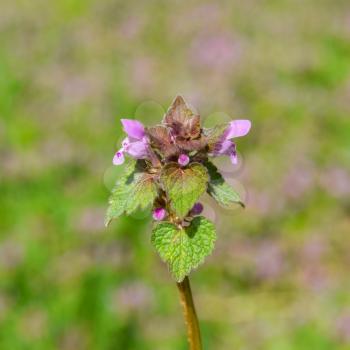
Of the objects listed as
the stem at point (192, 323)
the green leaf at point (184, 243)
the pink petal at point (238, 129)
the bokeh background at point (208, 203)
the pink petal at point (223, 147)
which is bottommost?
the stem at point (192, 323)

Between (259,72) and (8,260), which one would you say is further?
(259,72)

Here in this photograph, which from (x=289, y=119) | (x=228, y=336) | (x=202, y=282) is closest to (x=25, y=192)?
(x=202, y=282)

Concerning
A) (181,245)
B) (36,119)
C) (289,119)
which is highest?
(36,119)

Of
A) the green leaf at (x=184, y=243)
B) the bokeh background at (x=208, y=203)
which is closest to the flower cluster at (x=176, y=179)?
the green leaf at (x=184, y=243)

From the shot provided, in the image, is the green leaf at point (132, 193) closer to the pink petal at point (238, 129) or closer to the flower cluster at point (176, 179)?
the flower cluster at point (176, 179)

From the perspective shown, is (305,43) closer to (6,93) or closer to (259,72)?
(259,72)

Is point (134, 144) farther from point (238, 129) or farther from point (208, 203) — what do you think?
point (208, 203)

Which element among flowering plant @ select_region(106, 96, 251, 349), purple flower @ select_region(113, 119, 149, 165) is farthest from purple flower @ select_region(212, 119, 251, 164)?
purple flower @ select_region(113, 119, 149, 165)
